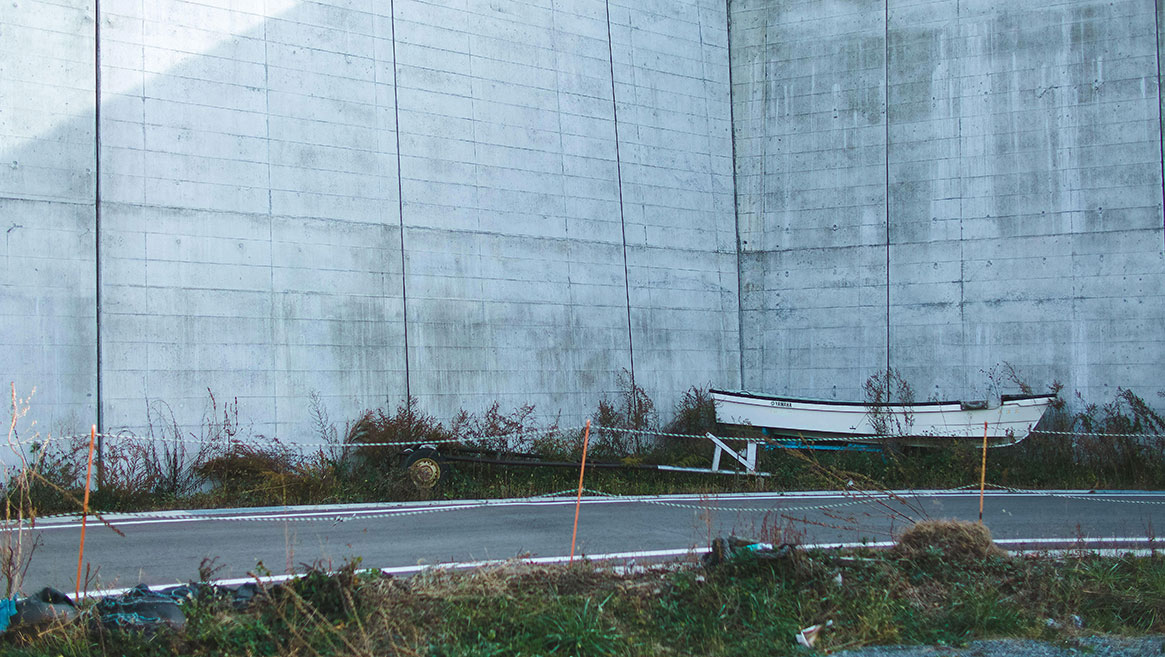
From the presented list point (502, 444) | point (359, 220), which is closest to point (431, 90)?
point (359, 220)

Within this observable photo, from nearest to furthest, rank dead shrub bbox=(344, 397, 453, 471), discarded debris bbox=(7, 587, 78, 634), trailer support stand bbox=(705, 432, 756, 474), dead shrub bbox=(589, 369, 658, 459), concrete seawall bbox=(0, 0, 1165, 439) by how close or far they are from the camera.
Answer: discarded debris bbox=(7, 587, 78, 634), concrete seawall bbox=(0, 0, 1165, 439), dead shrub bbox=(344, 397, 453, 471), trailer support stand bbox=(705, 432, 756, 474), dead shrub bbox=(589, 369, 658, 459)

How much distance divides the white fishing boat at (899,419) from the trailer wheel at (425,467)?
5.74m

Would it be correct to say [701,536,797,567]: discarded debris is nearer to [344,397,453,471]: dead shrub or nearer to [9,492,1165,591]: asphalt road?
[9,492,1165,591]: asphalt road

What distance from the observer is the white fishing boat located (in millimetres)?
15789

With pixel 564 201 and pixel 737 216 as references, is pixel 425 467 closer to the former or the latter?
pixel 564 201

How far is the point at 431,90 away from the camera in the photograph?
16609 mm

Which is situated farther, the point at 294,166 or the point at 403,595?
the point at 294,166

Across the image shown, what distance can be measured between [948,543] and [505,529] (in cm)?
466

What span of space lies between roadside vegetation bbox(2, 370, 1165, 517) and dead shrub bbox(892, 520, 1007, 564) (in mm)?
3939

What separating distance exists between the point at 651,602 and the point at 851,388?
1307 cm

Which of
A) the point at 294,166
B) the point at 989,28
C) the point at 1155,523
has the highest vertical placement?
the point at 989,28

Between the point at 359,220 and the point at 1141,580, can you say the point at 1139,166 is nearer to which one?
the point at 1141,580

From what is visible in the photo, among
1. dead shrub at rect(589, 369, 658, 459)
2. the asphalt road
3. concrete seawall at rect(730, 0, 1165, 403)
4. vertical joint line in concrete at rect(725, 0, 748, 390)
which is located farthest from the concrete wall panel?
concrete seawall at rect(730, 0, 1165, 403)

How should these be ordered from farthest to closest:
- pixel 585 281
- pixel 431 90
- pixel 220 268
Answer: pixel 585 281 → pixel 431 90 → pixel 220 268
